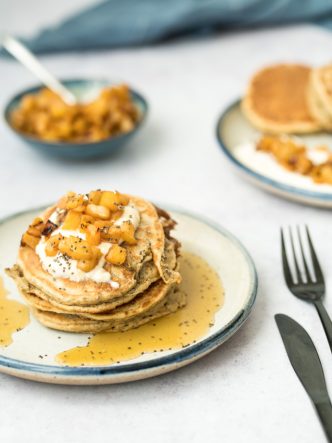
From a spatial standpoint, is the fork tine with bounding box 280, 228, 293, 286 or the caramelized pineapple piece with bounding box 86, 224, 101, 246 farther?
the fork tine with bounding box 280, 228, 293, 286

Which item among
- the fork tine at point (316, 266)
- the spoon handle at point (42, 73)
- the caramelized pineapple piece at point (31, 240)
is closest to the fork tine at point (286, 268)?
the fork tine at point (316, 266)

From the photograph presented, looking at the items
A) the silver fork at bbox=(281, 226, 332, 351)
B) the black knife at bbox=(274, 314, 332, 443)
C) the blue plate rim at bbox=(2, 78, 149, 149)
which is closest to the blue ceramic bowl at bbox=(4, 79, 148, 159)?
the blue plate rim at bbox=(2, 78, 149, 149)

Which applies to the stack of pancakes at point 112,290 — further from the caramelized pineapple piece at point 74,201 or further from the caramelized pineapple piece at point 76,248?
the caramelized pineapple piece at point 74,201

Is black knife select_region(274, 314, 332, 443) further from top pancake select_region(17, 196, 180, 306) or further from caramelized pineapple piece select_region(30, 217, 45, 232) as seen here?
caramelized pineapple piece select_region(30, 217, 45, 232)

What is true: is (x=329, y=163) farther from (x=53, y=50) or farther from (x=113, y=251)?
(x=53, y=50)

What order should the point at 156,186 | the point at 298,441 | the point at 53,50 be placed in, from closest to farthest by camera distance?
the point at 298,441
the point at 156,186
the point at 53,50

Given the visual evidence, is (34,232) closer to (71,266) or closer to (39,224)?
(39,224)

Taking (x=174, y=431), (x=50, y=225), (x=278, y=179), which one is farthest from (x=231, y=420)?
(x=278, y=179)
